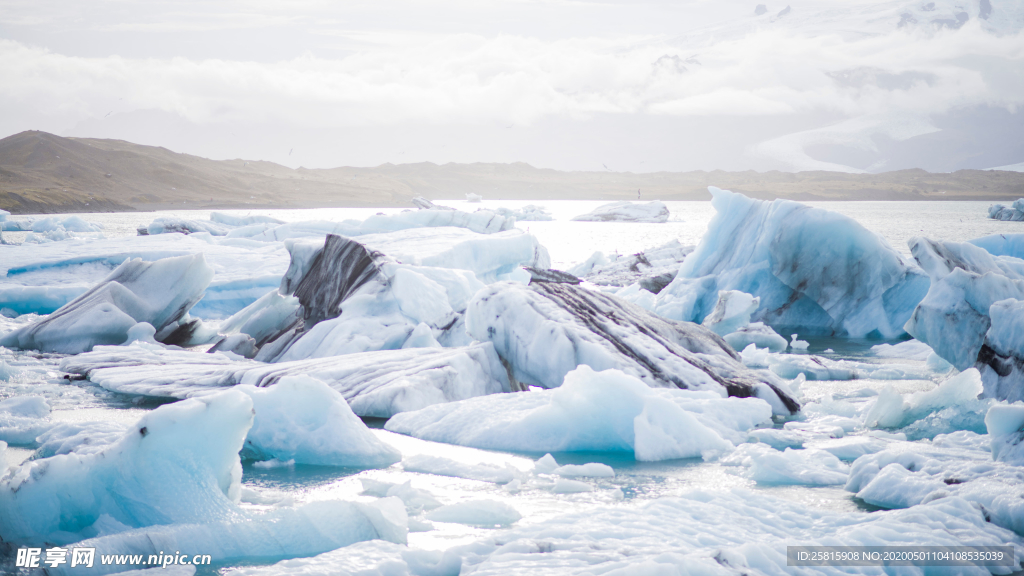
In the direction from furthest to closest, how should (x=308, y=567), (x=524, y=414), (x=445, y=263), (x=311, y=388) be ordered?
(x=445, y=263) < (x=524, y=414) < (x=311, y=388) < (x=308, y=567)

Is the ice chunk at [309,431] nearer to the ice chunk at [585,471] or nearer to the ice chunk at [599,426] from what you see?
the ice chunk at [599,426]

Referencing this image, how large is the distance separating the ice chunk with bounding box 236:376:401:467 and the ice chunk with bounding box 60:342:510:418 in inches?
36.2

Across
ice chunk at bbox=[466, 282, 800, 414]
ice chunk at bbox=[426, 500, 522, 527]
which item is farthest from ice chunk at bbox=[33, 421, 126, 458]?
ice chunk at bbox=[466, 282, 800, 414]

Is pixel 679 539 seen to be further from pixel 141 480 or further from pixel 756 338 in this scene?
pixel 756 338

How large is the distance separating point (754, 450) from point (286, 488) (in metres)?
3.07

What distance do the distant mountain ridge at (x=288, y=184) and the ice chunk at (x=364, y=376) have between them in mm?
51538

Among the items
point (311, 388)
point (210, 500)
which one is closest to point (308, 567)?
point (210, 500)

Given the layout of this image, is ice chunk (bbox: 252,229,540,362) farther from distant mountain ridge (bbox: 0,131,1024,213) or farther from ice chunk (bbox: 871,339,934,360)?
A: distant mountain ridge (bbox: 0,131,1024,213)

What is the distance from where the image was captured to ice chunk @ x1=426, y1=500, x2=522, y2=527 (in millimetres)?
3715

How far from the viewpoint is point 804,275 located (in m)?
12.1

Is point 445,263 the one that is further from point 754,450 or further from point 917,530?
point 917,530

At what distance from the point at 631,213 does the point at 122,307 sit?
53053 millimetres

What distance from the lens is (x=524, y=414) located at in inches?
215

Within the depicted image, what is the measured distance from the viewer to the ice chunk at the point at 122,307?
30.0ft
